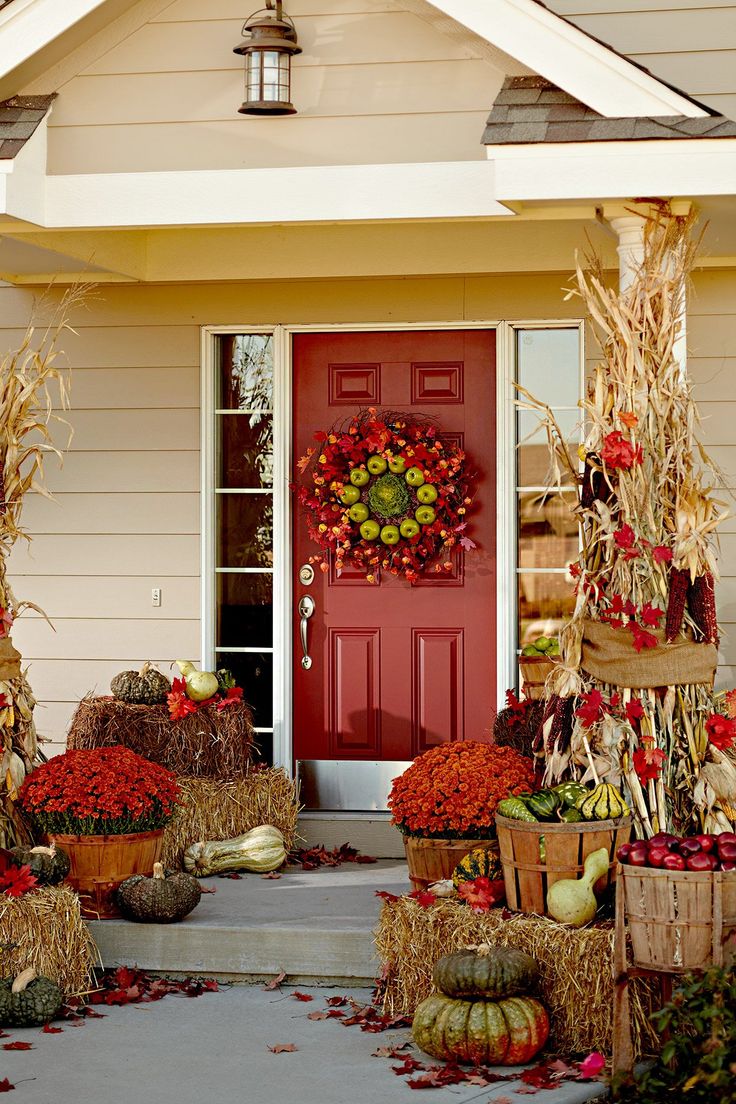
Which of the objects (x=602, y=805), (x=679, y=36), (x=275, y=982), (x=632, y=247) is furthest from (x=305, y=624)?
(x=679, y=36)

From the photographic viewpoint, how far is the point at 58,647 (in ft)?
23.0

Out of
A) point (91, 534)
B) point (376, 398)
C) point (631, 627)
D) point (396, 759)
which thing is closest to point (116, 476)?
point (91, 534)

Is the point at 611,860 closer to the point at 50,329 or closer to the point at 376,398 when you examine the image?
the point at 376,398

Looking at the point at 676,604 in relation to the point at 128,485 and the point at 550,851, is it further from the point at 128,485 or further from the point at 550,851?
the point at 128,485

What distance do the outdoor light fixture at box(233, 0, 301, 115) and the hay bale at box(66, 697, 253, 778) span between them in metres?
2.61

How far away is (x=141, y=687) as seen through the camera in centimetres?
657

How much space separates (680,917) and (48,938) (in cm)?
214

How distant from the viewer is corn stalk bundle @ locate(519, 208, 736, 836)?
499 centimetres

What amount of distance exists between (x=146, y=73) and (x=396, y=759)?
3.21 meters

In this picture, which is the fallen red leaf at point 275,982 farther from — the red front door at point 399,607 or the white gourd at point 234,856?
the red front door at point 399,607

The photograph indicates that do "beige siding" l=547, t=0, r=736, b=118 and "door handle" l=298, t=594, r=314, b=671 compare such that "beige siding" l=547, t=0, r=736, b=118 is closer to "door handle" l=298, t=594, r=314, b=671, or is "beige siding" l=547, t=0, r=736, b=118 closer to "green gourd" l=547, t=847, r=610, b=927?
"door handle" l=298, t=594, r=314, b=671

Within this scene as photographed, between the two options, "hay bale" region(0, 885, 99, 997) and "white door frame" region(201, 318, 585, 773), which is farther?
"white door frame" region(201, 318, 585, 773)

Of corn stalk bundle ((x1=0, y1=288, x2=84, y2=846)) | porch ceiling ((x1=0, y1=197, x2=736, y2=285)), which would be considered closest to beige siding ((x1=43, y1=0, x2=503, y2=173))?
porch ceiling ((x1=0, y1=197, x2=736, y2=285))

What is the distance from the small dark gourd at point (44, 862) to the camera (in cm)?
524
